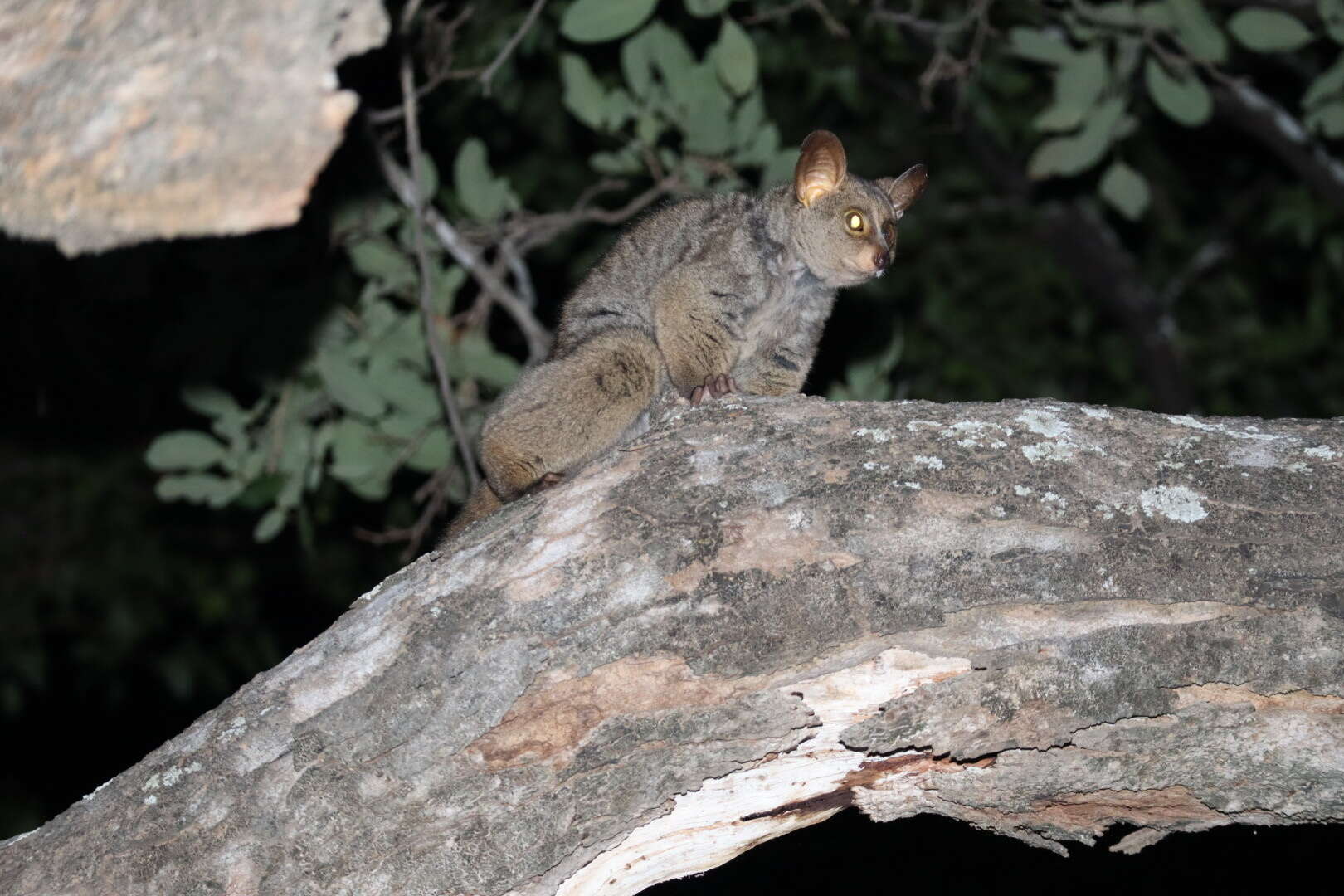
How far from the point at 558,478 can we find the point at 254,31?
1875 mm

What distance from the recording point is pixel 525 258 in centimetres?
843

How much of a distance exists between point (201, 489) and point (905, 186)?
322 centimetres

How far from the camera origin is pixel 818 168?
4.27m

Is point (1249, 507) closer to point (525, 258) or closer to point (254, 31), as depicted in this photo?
point (254, 31)

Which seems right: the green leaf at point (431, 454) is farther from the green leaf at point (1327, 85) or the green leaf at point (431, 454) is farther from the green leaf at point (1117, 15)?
the green leaf at point (1327, 85)

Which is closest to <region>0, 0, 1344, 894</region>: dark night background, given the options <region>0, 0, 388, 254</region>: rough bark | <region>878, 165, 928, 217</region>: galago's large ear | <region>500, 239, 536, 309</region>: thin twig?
<region>500, 239, 536, 309</region>: thin twig

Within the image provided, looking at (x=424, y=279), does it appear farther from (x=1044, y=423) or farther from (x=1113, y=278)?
(x=1113, y=278)

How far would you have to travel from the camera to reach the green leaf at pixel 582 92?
5.13 metres

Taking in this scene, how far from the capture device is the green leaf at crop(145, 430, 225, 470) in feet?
→ 16.6

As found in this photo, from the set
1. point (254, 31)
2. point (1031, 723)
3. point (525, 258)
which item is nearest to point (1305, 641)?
point (1031, 723)

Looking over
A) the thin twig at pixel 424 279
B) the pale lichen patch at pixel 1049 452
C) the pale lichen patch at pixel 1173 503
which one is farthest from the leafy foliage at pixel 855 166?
the pale lichen patch at pixel 1173 503

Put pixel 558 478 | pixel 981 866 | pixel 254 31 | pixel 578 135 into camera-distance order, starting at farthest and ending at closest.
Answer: pixel 578 135 < pixel 981 866 < pixel 558 478 < pixel 254 31

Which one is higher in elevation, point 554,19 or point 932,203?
point 554,19

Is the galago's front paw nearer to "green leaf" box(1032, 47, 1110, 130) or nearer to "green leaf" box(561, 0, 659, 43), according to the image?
"green leaf" box(561, 0, 659, 43)
